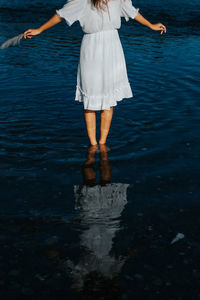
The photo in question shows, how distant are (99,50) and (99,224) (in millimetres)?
2207

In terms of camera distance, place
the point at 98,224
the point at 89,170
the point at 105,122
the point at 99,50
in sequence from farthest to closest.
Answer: the point at 105,122
the point at 89,170
the point at 99,50
the point at 98,224

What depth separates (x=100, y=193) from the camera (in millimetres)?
4449

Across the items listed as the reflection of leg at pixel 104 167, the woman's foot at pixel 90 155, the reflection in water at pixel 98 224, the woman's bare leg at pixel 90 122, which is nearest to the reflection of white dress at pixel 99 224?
the reflection in water at pixel 98 224

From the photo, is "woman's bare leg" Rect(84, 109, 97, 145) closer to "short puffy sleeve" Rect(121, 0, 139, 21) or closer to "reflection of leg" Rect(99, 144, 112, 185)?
"reflection of leg" Rect(99, 144, 112, 185)

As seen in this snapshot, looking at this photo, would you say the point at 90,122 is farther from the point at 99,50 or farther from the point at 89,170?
the point at 99,50

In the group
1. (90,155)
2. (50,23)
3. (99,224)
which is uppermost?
(50,23)

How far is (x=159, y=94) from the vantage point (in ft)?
25.7

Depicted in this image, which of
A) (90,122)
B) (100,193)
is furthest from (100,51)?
(100,193)

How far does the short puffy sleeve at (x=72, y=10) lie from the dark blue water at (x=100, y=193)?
5.99ft

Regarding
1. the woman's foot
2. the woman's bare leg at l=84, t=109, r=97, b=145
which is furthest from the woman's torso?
the woman's foot

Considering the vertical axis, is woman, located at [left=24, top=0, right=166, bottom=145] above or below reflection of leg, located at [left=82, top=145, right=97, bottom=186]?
above

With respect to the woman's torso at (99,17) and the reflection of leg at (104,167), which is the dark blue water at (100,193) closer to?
the reflection of leg at (104,167)

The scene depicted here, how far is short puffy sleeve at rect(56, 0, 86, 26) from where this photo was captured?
4.48m

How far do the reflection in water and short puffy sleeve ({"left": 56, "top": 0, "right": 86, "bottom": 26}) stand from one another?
184 centimetres
